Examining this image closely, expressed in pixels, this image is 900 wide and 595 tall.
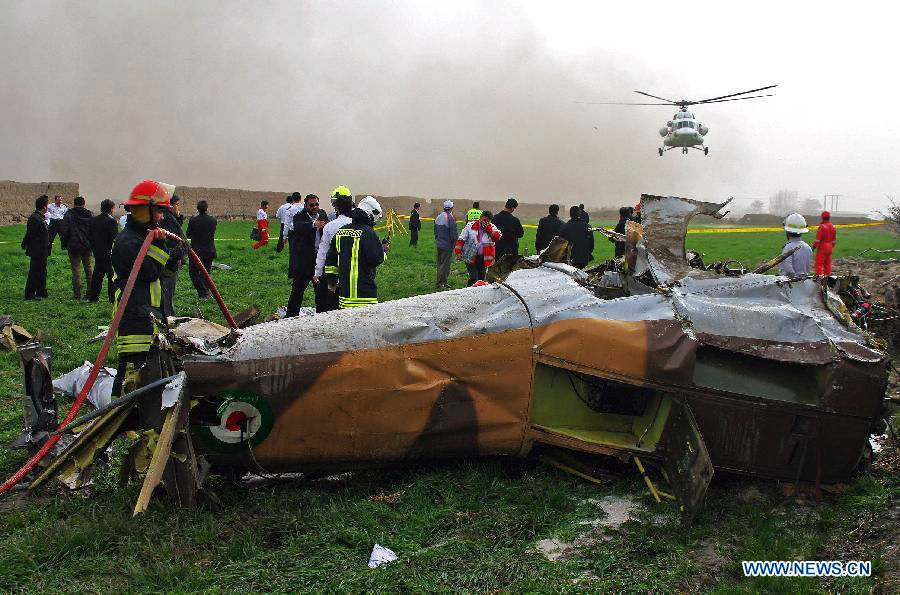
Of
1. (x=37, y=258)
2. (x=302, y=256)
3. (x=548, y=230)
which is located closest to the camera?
(x=302, y=256)

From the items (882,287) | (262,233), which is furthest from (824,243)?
(262,233)

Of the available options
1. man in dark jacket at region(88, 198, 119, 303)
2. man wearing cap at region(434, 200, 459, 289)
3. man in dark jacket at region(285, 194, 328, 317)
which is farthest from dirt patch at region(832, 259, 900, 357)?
man in dark jacket at region(88, 198, 119, 303)

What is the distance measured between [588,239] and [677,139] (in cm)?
2401

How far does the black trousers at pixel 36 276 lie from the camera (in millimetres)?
12266

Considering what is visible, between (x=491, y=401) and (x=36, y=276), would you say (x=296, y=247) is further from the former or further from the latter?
(x=491, y=401)

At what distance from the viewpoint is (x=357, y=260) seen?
718 cm

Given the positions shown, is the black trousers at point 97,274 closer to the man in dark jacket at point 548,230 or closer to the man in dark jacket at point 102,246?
the man in dark jacket at point 102,246

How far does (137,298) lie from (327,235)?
9.80ft

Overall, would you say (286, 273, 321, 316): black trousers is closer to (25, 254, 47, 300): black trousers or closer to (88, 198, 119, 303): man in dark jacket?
(88, 198, 119, 303): man in dark jacket

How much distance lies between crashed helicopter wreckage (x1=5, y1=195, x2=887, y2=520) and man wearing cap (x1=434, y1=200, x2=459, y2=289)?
8997 millimetres

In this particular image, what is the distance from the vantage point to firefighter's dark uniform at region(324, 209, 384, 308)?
7.17 metres

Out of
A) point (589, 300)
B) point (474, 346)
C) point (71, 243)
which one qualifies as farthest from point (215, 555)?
point (71, 243)

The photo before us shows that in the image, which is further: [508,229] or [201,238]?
[508,229]

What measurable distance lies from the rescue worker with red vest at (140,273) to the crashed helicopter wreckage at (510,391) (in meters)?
0.33
